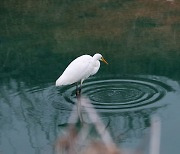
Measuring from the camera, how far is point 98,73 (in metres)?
6.27

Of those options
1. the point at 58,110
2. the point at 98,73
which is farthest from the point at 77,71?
the point at 98,73

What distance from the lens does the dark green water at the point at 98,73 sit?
15.9ft

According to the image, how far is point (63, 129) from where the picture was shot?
15.8ft

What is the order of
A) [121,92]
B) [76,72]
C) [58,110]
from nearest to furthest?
[58,110] < [76,72] < [121,92]

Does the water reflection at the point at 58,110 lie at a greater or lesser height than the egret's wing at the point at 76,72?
lesser

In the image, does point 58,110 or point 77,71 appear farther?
point 77,71

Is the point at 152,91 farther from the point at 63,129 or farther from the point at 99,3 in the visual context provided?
the point at 99,3

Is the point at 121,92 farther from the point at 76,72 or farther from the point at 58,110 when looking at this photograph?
the point at 58,110

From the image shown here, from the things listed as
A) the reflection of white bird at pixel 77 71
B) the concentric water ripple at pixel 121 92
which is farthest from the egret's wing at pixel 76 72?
the concentric water ripple at pixel 121 92

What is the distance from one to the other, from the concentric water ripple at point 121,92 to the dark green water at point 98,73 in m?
0.01

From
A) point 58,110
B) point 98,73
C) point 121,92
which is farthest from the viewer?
point 98,73

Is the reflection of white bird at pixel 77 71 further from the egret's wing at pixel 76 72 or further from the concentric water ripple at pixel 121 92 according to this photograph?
the concentric water ripple at pixel 121 92

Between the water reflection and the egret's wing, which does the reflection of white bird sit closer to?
the egret's wing

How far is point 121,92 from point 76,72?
0.56 m
